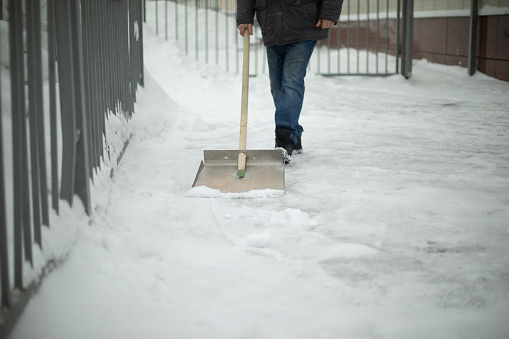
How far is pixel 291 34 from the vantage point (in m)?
3.89

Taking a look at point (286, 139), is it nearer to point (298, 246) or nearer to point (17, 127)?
point (298, 246)

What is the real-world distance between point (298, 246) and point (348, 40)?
22.7ft

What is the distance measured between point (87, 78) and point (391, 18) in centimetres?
805

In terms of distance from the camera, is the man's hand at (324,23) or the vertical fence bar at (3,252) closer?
the vertical fence bar at (3,252)

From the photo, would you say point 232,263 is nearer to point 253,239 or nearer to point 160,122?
point 253,239

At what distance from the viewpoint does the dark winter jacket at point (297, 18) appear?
12.6 feet

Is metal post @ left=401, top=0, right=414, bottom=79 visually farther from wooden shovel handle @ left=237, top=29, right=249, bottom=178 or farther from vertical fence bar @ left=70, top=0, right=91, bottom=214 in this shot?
vertical fence bar @ left=70, top=0, right=91, bottom=214

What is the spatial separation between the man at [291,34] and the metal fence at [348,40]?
3685 mm

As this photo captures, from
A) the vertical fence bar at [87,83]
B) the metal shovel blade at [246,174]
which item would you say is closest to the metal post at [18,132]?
the vertical fence bar at [87,83]

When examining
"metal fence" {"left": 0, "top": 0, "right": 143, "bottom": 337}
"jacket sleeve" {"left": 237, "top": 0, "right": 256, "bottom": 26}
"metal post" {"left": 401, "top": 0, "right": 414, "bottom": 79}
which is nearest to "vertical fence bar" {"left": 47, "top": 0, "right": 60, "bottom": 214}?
"metal fence" {"left": 0, "top": 0, "right": 143, "bottom": 337}

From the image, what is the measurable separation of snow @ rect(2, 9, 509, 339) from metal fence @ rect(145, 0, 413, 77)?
3694mm

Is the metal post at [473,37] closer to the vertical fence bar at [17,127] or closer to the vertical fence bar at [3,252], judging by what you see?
the vertical fence bar at [17,127]

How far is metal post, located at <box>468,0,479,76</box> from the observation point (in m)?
8.05

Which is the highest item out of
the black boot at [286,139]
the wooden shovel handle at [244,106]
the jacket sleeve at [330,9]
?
the jacket sleeve at [330,9]
